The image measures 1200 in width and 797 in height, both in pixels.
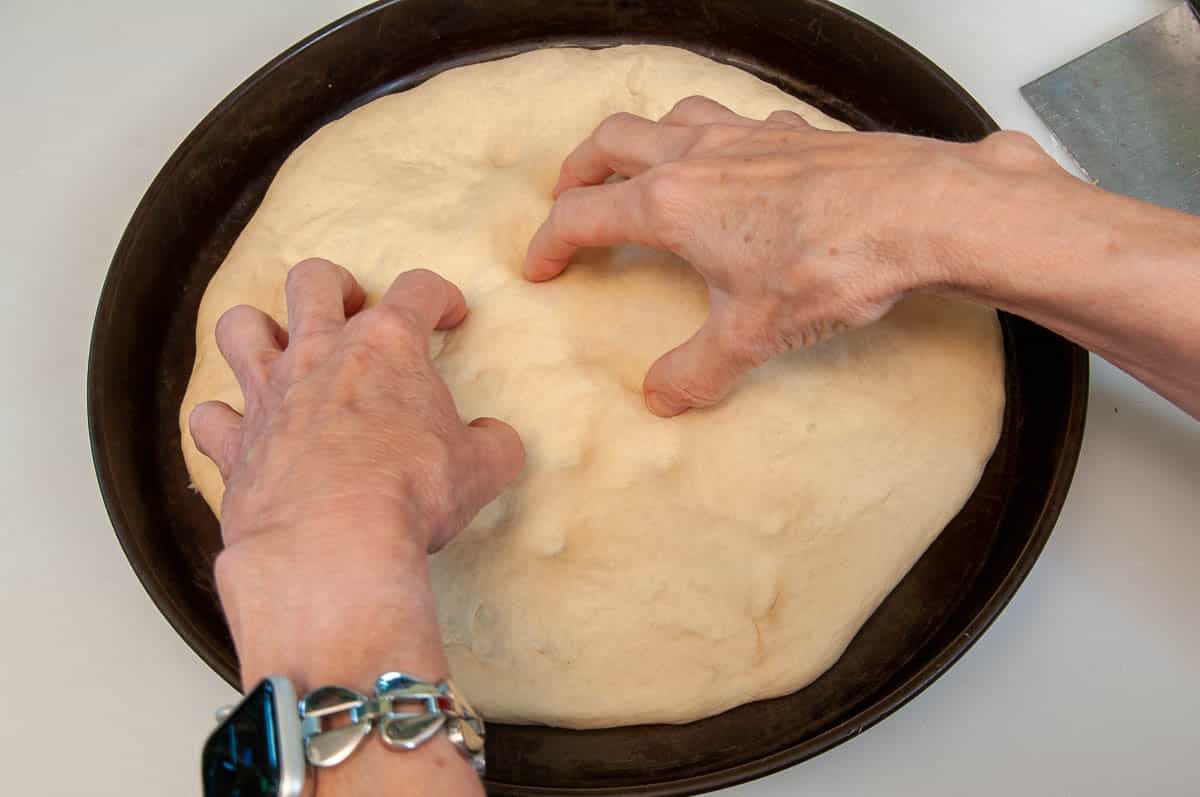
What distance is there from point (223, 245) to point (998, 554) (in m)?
1.25

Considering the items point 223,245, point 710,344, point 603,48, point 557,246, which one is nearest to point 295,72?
point 223,245

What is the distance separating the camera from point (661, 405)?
1.04 m

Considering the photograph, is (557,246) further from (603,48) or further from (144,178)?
(144,178)

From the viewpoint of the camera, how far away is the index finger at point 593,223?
0.98 metres

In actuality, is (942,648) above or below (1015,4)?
below

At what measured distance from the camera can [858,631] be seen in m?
1.15

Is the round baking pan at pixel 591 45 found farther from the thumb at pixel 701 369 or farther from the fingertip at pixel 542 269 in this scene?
the fingertip at pixel 542 269

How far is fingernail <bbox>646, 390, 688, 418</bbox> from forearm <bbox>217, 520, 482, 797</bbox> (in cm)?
40

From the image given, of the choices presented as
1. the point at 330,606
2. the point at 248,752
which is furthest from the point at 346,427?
the point at 248,752

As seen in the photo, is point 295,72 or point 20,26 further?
point 20,26

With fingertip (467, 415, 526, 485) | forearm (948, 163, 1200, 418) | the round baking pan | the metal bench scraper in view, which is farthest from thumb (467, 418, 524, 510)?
the metal bench scraper

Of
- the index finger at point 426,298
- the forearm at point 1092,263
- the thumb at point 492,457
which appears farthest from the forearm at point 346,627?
the forearm at point 1092,263

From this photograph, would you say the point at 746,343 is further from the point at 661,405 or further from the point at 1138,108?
the point at 1138,108

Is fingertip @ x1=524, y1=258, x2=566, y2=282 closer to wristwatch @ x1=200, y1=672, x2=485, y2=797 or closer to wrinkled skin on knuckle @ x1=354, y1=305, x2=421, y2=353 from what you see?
wrinkled skin on knuckle @ x1=354, y1=305, x2=421, y2=353
